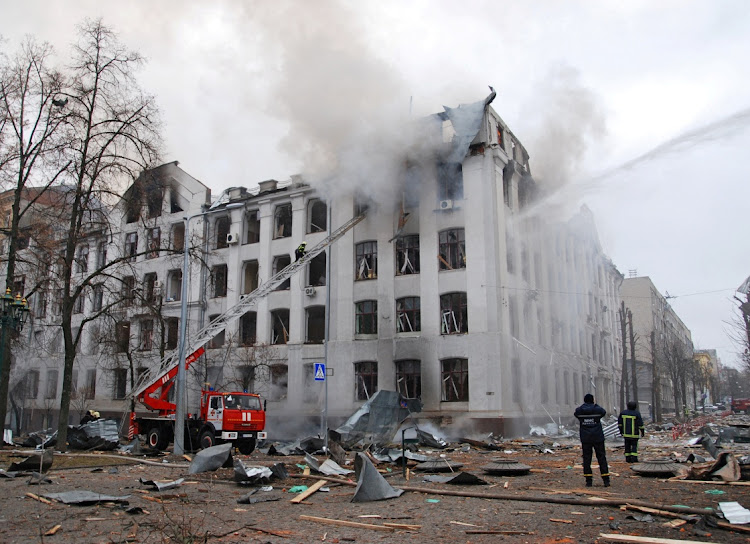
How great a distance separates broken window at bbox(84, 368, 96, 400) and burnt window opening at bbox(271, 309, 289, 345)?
14.4 metres

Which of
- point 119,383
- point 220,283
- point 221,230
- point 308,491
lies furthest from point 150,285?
point 308,491

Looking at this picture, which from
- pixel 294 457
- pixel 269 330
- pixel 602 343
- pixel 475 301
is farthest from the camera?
pixel 602 343

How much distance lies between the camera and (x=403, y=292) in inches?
1138

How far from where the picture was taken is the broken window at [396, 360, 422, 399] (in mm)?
27797

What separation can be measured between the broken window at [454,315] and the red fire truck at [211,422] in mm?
9339

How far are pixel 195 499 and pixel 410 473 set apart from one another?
5.01 meters

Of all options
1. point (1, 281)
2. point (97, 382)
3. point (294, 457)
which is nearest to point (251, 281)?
point (97, 382)

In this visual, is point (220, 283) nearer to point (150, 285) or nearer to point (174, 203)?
point (150, 285)

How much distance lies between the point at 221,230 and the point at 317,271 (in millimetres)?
7597

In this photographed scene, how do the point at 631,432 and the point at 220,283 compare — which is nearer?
the point at 631,432

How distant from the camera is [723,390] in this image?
121938 mm

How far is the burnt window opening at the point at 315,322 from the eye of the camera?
31.5 m

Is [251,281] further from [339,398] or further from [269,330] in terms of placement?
[339,398]

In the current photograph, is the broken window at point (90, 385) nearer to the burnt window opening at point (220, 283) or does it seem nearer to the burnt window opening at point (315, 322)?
the burnt window opening at point (220, 283)
